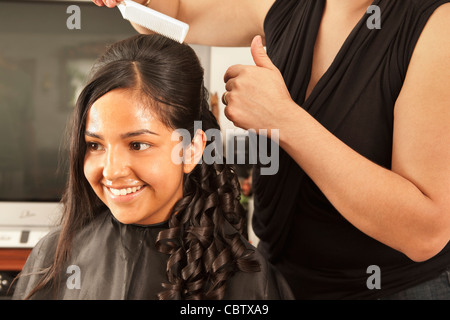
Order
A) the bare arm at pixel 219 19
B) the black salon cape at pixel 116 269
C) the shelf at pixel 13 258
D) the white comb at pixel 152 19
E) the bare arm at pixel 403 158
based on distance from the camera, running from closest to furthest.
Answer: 1. the bare arm at pixel 403 158
2. the white comb at pixel 152 19
3. the black salon cape at pixel 116 269
4. the bare arm at pixel 219 19
5. the shelf at pixel 13 258

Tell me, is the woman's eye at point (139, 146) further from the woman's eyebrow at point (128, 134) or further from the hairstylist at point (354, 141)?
the hairstylist at point (354, 141)

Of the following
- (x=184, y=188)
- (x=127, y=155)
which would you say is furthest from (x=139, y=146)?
(x=184, y=188)

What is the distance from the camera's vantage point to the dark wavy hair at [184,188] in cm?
80

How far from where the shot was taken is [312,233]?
32.7 inches

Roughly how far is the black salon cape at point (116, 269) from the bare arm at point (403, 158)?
282 millimetres

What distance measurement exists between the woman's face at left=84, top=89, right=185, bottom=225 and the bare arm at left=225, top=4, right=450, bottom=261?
8.1 inches

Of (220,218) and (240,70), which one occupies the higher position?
(240,70)

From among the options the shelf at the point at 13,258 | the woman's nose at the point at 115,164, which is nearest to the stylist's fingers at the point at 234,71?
the woman's nose at the point at 115,164

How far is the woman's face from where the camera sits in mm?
755

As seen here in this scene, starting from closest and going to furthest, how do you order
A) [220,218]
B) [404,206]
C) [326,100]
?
[404,206] → [326,100] → [220,218]
